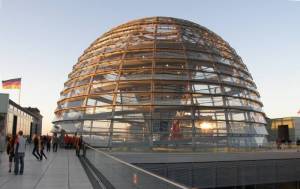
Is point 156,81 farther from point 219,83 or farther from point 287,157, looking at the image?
point 287,157

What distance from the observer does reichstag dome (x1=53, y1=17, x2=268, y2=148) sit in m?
26.0

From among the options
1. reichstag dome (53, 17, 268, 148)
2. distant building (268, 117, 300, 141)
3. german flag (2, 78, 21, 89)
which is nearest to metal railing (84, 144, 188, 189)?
reichstag dome (53, 17, 268, 148)

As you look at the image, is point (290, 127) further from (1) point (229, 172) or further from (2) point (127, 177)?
(2) point (127, 177)

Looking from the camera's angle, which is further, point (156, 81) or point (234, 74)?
point (234, 74)

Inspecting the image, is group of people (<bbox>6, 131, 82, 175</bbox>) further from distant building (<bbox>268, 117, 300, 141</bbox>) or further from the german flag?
distant building (<bbox>268, 117, 300, 141</bbox>)

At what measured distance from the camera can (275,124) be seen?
227 ft

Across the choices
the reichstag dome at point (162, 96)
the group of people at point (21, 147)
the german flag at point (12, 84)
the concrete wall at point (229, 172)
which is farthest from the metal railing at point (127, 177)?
the german flag at point (12, 84)

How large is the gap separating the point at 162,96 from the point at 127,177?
727 inches

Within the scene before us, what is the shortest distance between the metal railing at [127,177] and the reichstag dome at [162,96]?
12.4 meters

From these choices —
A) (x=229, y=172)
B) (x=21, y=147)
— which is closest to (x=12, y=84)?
(x=229, y=172)

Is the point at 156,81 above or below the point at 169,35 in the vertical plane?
below

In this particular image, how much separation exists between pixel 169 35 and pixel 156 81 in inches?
250

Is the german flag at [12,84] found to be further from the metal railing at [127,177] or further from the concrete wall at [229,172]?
the metal railing at [127,177]

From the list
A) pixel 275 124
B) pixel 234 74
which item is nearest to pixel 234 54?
pixel 234 74
